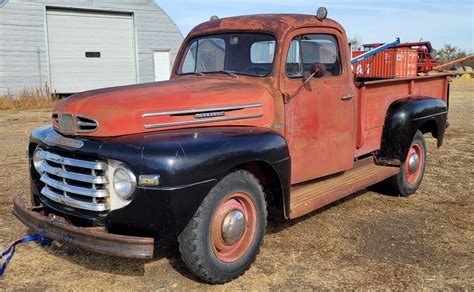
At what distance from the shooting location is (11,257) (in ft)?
13.1

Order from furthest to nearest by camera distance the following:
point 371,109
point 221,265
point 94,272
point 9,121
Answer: point 9,121
point 371,109
point 94,272
point 221,265

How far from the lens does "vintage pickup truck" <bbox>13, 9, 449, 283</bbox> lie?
3.21 metres

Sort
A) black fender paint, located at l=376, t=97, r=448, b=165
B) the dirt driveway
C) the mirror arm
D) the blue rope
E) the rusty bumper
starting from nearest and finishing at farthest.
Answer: the rusty bumper, the dirt driveway, the blue rope, the mirror arm, black fender paint, located at l=376, t=97, r=448, b=165

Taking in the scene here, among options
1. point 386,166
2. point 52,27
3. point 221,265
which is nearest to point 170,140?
point 221,265

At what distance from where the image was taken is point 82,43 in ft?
65.6

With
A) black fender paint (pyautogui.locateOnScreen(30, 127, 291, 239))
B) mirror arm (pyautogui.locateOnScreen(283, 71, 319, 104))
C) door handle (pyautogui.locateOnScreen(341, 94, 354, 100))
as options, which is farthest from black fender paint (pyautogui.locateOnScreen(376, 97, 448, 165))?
black fender paint (pyautogui.locateOnScreen(30, 127, 291, 239))

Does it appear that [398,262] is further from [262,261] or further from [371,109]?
[371,109]

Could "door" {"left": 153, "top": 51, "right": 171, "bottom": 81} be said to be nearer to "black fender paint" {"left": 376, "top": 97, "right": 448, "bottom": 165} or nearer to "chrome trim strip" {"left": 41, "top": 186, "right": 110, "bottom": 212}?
"black fender paint" {"left": 376, "top": 97, "right": 448, "bottom": 165}

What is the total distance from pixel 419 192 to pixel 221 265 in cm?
366

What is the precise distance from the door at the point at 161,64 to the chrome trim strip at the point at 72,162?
62.0 ft

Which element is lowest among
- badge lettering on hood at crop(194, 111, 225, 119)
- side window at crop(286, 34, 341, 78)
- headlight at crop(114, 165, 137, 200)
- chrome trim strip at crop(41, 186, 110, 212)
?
chrome trim strip at crop(41, 186, 110, 212)

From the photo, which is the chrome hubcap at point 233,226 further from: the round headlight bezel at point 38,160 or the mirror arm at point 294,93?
the round headlight bezel at point 38,160

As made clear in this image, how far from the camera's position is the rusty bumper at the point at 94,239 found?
3090mm

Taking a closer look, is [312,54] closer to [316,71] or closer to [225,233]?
[316,71]
